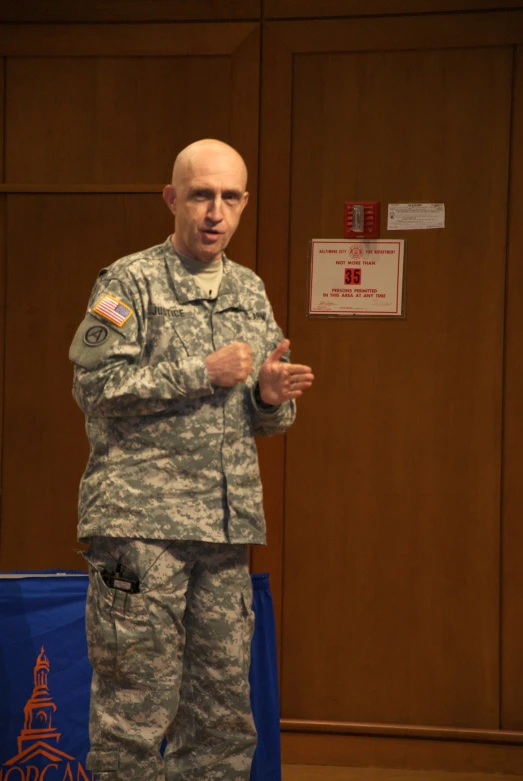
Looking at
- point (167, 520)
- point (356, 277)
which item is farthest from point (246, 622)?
point (356, 277)

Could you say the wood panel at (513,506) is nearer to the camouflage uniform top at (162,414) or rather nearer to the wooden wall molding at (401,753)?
the wooden wall molding at (401,753)

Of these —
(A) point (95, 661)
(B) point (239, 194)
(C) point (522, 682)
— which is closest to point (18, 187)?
(B) point (239, 194)

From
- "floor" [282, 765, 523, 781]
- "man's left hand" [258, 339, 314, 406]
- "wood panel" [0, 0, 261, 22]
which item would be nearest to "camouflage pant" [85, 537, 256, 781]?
"man's left hand" [258, 339, 314, 406]

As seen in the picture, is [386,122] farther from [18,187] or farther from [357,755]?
[357,755]

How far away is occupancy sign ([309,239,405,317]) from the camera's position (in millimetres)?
3188

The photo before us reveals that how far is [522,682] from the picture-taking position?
3.14 metres

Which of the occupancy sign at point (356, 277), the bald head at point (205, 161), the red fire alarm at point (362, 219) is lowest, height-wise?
the occupancy sign at point (356, 277)

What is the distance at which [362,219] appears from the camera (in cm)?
317

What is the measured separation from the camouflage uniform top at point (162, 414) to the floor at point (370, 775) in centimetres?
141

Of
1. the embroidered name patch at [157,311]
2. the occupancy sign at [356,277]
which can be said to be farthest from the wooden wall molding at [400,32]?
the embroidered name patch at [157,311]

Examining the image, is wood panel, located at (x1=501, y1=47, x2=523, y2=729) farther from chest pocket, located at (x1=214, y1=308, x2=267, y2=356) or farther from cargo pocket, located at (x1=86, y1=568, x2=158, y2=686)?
cargo pocket, located at (x1=86, y1=568, x2=158, y2=686)

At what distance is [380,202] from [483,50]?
61cm

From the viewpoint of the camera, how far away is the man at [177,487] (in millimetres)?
Answer: 1921

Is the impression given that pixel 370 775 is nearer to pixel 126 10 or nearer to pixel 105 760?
pixel 105 760
